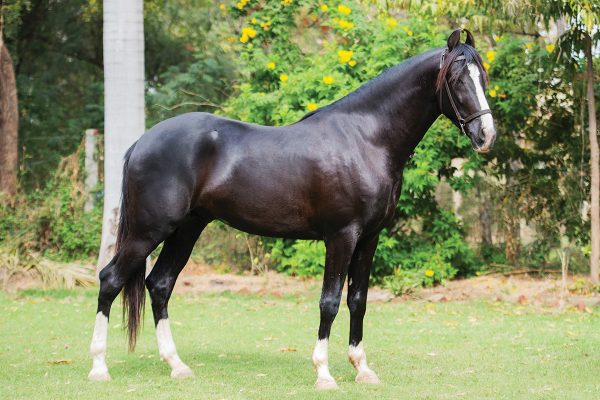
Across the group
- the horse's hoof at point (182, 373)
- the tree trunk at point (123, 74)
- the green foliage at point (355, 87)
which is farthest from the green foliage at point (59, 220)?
the horse's hoof at point (182, 373)

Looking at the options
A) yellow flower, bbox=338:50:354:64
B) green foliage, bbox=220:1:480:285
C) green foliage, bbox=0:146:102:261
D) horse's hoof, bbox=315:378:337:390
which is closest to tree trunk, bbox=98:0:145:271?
green foliage, bbox=220:1:480:285

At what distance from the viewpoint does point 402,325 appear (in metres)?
8.88

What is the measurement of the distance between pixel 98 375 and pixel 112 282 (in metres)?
0.66

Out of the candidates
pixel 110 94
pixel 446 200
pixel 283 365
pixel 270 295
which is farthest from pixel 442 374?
pixel 446 200

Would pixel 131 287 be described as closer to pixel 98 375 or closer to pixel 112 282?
pixel 112 282

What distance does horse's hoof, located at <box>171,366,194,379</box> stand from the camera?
616 cm

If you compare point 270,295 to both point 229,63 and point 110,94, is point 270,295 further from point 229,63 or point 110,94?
point 229,63

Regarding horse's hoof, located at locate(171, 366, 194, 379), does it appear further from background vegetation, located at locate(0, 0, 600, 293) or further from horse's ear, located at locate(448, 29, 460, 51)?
background vegetation, located at locate(0, 0, 600, 293)

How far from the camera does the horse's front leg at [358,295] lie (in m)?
6.08

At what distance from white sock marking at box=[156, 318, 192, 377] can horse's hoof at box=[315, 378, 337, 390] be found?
1014 mm

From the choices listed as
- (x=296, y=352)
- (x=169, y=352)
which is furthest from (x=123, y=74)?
(x=169, y=352)

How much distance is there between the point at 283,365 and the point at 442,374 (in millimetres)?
1238

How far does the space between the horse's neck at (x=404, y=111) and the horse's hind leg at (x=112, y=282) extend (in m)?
1.82

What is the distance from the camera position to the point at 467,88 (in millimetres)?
5621
